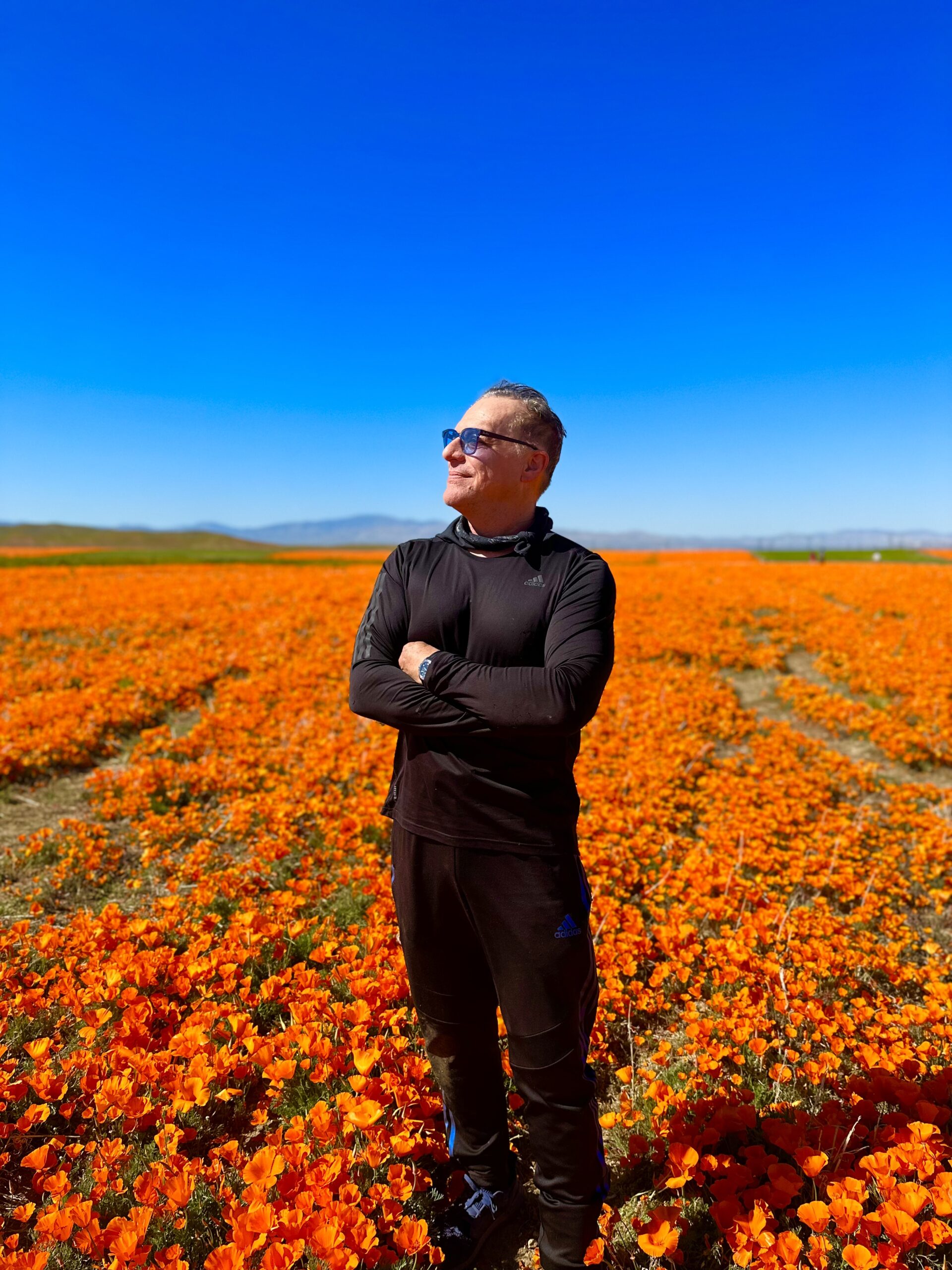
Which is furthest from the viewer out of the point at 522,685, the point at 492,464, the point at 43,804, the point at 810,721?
the point at 810,721

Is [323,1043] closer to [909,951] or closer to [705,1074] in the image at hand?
[705,1074]

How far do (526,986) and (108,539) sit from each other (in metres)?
130

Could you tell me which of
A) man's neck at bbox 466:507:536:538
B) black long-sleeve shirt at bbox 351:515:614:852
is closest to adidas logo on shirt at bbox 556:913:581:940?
black long-sleeve shirt at bbox 351:515:614:852

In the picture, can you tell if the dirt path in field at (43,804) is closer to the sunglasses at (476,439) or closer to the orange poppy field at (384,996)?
the orange poppy field at (384,996)

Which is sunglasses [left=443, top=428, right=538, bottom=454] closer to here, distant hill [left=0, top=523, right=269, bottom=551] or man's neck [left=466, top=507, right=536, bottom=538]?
man's neck [left=466, top=507, right=536, bottom=538]

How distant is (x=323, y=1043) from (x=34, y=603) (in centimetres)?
1888

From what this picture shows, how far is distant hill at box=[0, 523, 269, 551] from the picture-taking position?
311 feet

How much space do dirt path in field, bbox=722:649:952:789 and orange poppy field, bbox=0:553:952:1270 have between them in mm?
84

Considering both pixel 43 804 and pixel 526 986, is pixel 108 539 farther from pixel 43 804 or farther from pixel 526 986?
pixel 526 986

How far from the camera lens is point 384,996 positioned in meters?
3.49

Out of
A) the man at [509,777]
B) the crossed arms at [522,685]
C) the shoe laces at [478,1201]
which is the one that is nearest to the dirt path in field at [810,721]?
the shoe laces at [478,1201]

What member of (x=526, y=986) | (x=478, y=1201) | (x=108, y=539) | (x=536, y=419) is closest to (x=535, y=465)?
(x=536, y=419)

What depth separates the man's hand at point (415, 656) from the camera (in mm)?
2418

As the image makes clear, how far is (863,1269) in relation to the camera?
2.06 metres
